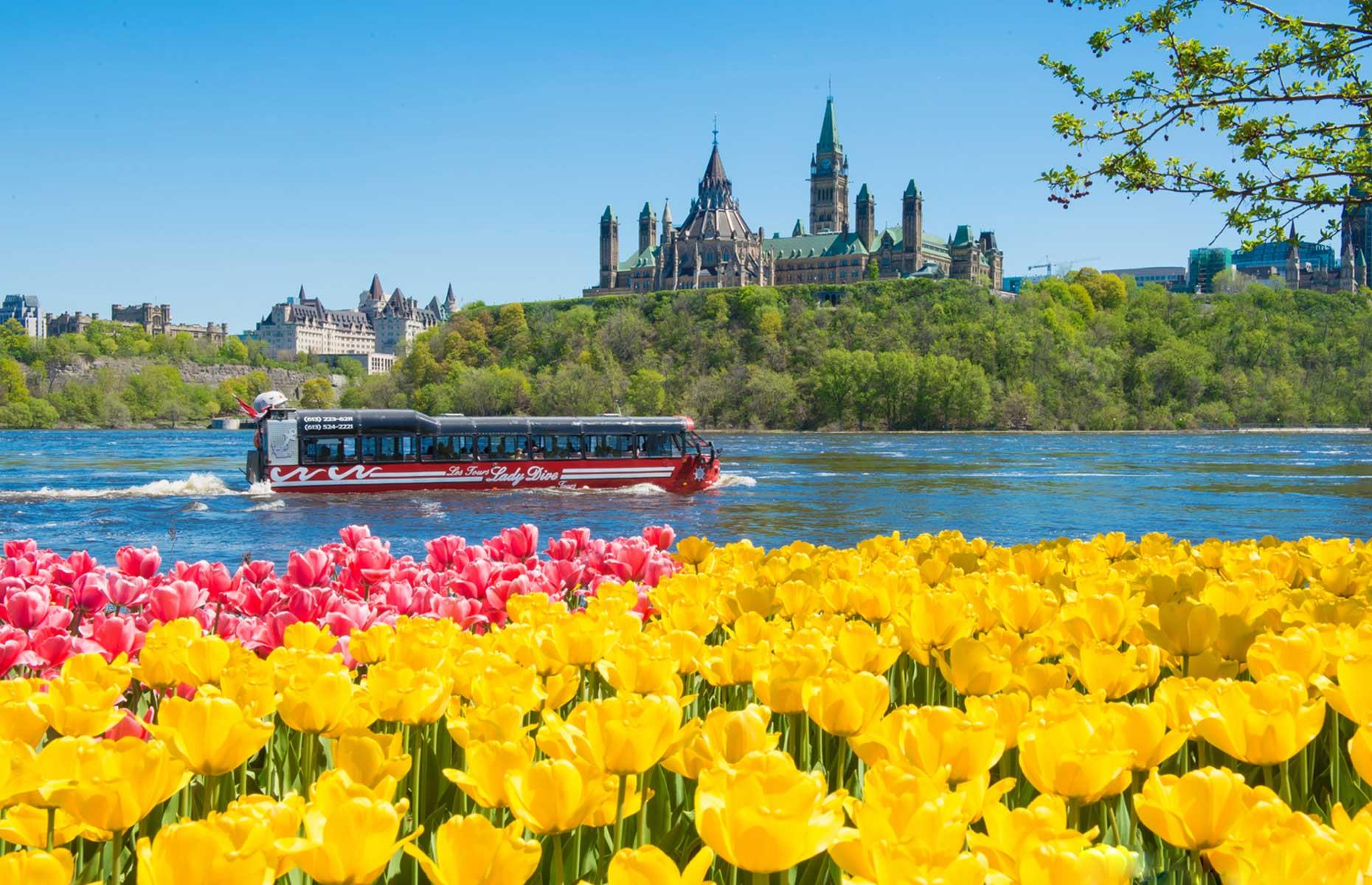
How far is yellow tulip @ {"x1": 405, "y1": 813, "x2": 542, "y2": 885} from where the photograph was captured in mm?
1693

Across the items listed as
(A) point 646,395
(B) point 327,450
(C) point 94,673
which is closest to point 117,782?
(C) point 94,673

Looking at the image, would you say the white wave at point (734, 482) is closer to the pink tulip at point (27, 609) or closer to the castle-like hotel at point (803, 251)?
the pink tulip at point (27, 609)

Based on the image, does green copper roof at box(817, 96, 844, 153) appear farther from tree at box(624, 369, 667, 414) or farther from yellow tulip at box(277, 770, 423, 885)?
yellow tulip at box(277, 770, 423, 885)

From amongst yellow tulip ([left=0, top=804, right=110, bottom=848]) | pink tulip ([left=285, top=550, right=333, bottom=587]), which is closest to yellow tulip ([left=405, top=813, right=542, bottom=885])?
yellow tulip ([left=0, top=804, right=110, bottom=848])

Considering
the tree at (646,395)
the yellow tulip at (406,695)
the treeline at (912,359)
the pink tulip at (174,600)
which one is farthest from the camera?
the tree at (646,395)

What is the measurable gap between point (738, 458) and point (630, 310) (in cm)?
8952

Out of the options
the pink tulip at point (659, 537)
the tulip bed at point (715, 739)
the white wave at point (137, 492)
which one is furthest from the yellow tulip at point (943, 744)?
the white wave at point (137, 492)

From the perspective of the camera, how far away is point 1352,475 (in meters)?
46.5

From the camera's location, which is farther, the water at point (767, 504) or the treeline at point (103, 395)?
the treeline at point (103, 395)

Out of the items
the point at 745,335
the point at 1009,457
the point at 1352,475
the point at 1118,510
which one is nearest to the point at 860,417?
the point at 745,335

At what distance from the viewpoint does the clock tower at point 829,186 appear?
191 meters

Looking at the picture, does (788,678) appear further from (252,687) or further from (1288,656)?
(1288,656)

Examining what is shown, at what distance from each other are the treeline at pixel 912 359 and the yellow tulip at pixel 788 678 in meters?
111

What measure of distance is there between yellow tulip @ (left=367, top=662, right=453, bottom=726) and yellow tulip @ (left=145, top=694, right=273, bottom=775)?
33 centimetres
